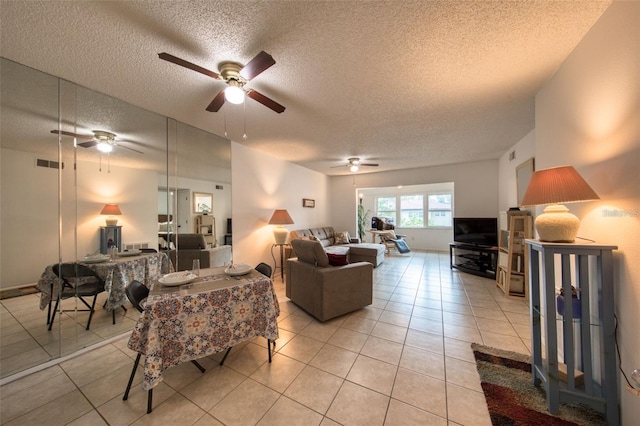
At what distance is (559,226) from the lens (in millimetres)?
1406

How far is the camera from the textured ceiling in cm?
130

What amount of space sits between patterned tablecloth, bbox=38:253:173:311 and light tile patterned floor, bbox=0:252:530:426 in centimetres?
28

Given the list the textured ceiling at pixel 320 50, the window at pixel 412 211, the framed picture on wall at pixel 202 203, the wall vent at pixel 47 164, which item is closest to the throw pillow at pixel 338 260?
the textured ceiling at pixel 320 50

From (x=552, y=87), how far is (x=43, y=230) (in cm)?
484

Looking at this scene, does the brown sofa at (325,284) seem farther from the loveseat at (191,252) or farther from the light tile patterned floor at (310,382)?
the loveseat at (191,252)

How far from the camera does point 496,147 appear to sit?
4.09 m

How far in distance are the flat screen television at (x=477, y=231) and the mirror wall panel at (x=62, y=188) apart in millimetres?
5695

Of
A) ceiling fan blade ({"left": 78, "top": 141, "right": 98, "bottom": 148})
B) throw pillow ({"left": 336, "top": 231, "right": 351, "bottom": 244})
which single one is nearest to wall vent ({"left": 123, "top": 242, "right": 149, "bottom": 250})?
ceiling fan blade ({"left": 78, "top": 141, "right": 98, "bottom": 148})

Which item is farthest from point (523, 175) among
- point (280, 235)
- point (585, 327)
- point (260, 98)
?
point (280, 235)

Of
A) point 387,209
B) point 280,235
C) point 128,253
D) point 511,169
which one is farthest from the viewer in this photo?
point 387,209

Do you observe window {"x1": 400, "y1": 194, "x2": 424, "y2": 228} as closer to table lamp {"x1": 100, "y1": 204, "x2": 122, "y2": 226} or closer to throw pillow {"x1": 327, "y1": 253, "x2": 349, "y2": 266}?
throw pillow {"x1": 327, "y1": 253, "x2": 349, "y2": 266}

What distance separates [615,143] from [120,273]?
4.33 m

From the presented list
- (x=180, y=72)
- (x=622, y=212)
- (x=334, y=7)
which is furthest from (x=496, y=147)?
(x=180, y=72)

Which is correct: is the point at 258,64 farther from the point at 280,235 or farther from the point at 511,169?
the point at 511,169
